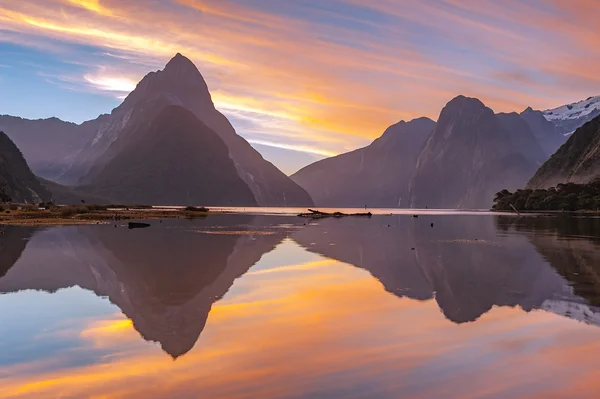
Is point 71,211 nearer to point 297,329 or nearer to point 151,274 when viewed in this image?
point 151,274

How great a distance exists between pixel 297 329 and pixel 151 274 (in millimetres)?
15563

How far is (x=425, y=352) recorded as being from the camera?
613 inches

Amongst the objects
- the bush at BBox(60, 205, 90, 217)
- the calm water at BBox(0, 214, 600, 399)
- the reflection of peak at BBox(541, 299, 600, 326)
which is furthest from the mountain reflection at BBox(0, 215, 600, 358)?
the bush at BBox(60, 205, 90, 217)

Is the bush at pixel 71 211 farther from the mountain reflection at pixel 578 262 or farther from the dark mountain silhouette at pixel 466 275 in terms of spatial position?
the mountain reflection at pixel 578 262

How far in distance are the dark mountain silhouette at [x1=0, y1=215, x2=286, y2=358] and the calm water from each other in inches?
5.9

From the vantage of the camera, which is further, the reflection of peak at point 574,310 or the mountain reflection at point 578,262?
the mountain reflection at point 578,262

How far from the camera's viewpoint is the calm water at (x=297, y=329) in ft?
41.9

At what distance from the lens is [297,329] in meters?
18.4

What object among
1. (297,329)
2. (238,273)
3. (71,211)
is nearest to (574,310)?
(297,329)

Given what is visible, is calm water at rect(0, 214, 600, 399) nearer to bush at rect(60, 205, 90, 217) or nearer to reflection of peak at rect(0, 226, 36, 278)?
reflection of peak at rect(0, 226, 36, 278)

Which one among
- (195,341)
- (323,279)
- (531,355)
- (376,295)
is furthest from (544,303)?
(195,341)

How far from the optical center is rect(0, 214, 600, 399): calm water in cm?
1277

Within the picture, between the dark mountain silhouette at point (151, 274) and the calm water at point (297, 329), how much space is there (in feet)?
0.49

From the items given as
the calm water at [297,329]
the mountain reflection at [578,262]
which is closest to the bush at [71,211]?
the calm water at [297,329]
